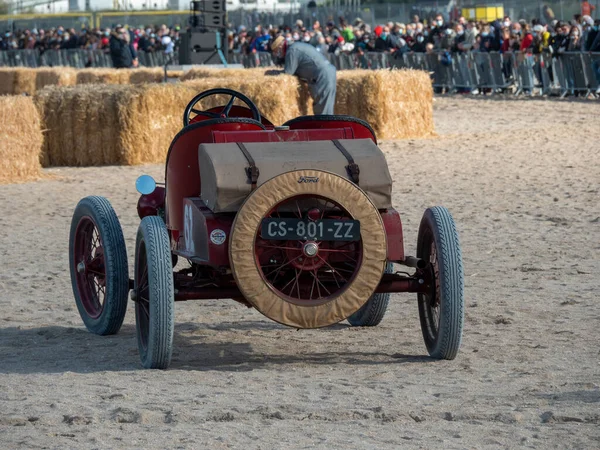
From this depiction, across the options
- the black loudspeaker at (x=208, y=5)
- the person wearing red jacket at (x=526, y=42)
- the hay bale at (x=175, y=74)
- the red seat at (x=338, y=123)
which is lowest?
the hay bale at (x=175, y=74)

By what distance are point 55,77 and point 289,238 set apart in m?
24.3

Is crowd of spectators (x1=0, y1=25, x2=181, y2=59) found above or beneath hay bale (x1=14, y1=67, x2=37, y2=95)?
above

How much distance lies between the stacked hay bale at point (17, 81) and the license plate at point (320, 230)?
24954mm

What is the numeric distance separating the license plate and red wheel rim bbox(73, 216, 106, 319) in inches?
68.3

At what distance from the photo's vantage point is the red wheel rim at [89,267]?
713 cm

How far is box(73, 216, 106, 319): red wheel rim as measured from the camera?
7129 millimetres

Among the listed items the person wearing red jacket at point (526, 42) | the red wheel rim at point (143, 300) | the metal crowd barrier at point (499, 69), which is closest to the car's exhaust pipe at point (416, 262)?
the red wheel rim at point (143, 300)

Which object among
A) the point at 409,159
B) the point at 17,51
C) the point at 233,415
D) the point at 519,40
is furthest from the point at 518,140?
the point at 17,51

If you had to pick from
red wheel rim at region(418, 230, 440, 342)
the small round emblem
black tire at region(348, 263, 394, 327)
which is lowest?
black tire at region(348, 263, 394, 327)

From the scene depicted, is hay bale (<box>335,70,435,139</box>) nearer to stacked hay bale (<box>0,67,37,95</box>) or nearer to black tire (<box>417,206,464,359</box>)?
stacked hay bale (<box>0,67,37,95</box>)

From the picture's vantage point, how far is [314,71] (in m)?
18.0

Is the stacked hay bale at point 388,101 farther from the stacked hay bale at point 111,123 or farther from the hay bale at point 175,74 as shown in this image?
the hay bale at point 175,74

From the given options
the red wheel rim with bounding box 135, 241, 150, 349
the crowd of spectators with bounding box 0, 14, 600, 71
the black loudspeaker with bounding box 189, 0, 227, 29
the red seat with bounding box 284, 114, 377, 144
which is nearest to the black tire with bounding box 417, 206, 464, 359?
the red seat with bounding box 284, 114, 377, 144

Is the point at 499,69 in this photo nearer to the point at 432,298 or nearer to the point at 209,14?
the point at 209,14
